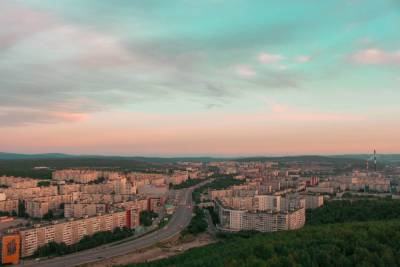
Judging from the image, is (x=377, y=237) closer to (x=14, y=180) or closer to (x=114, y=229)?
(x=114, y=229)

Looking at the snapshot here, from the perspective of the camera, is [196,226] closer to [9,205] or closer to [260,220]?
[260,220]

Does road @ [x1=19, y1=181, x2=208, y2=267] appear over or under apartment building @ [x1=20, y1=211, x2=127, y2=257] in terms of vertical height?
under

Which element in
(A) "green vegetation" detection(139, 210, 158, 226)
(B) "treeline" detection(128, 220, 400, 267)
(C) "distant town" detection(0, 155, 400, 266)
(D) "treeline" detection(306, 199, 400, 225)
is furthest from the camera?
(A) "green vegetation" detection(139, 210, 158, 226)

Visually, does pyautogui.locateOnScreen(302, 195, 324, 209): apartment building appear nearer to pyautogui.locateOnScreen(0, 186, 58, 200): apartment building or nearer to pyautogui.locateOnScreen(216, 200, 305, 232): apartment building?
pyautogui.locateOnScreen(216, 200, 305, 232): apartment building

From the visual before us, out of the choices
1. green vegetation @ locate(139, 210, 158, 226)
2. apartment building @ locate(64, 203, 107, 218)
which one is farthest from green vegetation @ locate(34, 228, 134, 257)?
apartment building @ locate(64, 203, 107, 218)

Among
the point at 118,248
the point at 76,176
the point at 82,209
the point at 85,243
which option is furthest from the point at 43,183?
the point at 118,248

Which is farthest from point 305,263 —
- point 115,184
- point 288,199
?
point 115,184

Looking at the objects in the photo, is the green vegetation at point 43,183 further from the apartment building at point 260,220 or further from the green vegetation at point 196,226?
the apartment building at point 260,220
